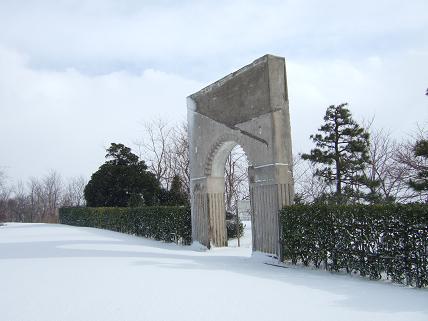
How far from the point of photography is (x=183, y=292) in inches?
263

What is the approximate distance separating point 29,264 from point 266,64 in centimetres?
783

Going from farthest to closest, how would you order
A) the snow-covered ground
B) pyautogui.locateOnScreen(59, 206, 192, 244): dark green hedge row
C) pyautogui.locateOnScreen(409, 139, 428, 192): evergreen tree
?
pyautogui.locateOnScreen(59, 206, 192, 244): dark green hedge row → pyautogui.locateOnScreen(409, 139, 428, 192): evergreen tree → the snow-covered ground

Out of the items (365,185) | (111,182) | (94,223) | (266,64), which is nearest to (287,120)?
(266,64)

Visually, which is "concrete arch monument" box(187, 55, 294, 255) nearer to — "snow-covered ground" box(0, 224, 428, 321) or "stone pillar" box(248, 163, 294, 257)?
"stone pillar" box(248, 163, 294, 257)

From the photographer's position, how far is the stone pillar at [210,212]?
14031mm

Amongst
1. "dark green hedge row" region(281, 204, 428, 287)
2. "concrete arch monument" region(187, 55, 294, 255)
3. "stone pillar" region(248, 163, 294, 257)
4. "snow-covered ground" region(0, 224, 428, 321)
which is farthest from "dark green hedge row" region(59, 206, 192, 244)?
"dark green hedge row" region(281, 204, 428, 287)

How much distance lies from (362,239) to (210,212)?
20.9 feet

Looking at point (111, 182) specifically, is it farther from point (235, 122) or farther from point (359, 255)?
point (359, 255)

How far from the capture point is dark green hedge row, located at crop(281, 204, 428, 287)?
7625 mm

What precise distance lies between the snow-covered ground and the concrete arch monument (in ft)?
6.21

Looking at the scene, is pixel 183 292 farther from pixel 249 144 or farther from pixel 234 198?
pixel 234 198

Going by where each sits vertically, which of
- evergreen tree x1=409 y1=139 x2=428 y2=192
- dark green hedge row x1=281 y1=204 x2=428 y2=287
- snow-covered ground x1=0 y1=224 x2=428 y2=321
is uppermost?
evergreen tree x1=409 y1=139 x2=428 y2=192

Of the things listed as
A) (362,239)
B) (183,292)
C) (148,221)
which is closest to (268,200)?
(362,239)

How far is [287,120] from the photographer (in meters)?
11.4
